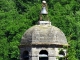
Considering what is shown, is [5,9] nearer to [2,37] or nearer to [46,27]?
[2,37]

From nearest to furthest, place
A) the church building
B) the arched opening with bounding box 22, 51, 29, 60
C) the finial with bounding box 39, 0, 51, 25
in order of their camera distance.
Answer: the church building < the arched opening with bounding box 22, 51, 29, 60 < the finial with bounding box 39, 0, 51, 25

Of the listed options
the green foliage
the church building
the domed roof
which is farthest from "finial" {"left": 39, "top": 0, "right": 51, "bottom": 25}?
the green foliage

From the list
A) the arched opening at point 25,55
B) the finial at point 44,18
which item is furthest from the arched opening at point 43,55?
the finial at point 44,18

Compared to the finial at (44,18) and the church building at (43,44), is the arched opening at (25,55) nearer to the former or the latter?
the church building at (43,44)

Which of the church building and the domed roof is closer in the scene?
the church building

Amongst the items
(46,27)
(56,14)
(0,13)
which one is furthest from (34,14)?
(46,27)

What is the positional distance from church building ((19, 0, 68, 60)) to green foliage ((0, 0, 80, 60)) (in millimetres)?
29561

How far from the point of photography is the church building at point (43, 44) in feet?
129

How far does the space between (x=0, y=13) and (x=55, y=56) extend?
48.9m

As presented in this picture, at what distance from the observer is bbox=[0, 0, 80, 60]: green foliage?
244 feet

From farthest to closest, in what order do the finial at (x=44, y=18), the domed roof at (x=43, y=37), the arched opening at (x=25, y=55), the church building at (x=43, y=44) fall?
the finial at (x=44, y=18)
the arched opening at (x=25, y=55)
the domed roof at (x=43, y=37)
the church building at (x=43, y=44)

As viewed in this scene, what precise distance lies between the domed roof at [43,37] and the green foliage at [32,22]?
2945cm

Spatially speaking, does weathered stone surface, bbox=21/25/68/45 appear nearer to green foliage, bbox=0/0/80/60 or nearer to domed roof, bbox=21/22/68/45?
domed roof, bbox=21/22/68/45

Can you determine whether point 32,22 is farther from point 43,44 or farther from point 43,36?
point 43,44
